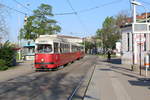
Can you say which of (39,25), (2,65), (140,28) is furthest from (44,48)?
(39,25)

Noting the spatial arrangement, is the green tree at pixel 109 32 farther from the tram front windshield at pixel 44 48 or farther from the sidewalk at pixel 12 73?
the tram front windshield at pixel 44 48

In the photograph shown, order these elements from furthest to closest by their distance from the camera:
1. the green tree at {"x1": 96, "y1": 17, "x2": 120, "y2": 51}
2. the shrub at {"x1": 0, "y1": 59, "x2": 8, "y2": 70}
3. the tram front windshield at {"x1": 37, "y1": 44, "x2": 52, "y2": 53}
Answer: the green tree at {"x1": 96, "y1": 17, "x2": 120, "y2": 51} → the shrub at {"x1": 0, "y1": 59, "x2": 8, "y2": 70} → the tram front windshield at {"x1": 37, "y1": 44, "x2": 52, "y2": 53}

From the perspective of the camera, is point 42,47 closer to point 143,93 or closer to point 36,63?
point 36,63

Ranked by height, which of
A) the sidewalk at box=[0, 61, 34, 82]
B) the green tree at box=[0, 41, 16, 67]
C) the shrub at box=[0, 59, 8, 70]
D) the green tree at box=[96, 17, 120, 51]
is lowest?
the sidewalk at box=[0, 61, 34, 82]

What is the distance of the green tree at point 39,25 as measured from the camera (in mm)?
66188

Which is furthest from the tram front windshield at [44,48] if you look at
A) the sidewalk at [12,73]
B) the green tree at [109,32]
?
the green tree at [109,32]

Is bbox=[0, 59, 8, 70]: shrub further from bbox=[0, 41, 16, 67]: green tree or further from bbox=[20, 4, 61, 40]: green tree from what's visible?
bbox=[20, 4, 61, 40]: green tree

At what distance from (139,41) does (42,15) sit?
5113 cm

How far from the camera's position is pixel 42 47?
23.8 meters

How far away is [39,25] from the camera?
66.6 metres

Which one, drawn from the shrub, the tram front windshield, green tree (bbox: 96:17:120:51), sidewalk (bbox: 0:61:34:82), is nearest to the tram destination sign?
the tram front windshield

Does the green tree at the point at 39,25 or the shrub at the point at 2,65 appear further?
the green tree at the point at 39,25

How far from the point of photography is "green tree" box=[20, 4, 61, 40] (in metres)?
66.2

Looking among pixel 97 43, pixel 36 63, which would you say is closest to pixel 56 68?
pixel 36 63
